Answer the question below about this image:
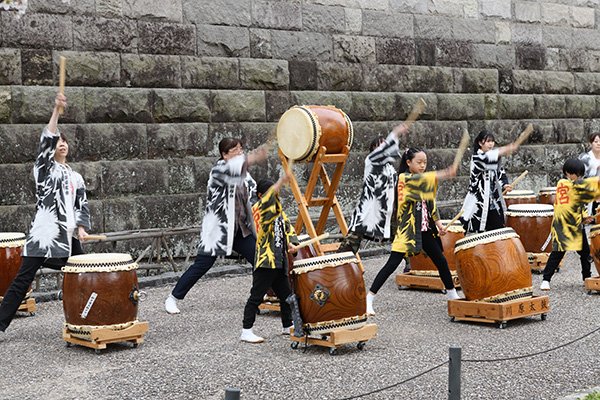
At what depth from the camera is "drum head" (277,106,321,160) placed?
8.92 meters

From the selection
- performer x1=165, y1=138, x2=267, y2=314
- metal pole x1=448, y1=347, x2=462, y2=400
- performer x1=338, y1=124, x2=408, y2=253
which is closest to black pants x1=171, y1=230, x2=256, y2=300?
performer x1=165, y1=138, x2=267, y2=314

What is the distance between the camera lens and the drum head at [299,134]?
8922 mm

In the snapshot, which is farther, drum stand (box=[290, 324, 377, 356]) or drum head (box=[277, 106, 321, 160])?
drum head (box=[277, 106, 321, 160])

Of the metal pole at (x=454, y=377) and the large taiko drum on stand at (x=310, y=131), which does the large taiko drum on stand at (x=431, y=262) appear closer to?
the large taiko drum on stand at (x=310, y=131)

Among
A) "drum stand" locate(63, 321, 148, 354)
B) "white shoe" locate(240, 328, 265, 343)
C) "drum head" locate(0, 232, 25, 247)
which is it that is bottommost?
"white shoe" locate(240, 328, 265, 343)

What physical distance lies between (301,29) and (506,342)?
21.0 ft

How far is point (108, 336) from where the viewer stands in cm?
747

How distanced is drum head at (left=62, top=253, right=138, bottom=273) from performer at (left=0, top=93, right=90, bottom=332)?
413mm

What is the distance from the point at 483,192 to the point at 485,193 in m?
0.03

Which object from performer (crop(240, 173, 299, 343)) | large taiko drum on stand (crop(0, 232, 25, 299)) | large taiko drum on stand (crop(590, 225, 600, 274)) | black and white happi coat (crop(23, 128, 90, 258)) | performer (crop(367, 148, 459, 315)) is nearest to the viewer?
performer (crop(240, 173, 299, 343))

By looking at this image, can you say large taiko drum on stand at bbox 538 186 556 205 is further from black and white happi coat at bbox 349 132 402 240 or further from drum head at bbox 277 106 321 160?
drum head at bbox 277 106 321 160

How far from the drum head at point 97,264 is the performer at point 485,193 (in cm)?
425

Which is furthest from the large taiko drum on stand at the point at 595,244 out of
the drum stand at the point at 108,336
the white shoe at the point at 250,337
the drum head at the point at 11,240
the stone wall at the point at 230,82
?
the drum head at the point at 11,240

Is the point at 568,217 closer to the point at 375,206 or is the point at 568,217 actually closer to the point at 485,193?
the point at 485,193
